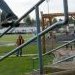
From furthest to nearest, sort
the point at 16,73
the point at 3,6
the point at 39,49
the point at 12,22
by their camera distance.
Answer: the point at 16,73, the point at 39,49, the point at 12,22, the point at 3,6

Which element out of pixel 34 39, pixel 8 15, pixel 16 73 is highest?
pixel 8 15

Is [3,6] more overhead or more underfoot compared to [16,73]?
more overhead

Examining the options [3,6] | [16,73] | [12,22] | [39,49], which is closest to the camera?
[3,6]

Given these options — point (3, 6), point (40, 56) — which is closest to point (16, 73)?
point (40, 56)

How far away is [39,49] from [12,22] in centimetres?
64

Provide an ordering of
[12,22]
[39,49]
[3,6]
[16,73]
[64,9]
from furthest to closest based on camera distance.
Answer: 1. [16,73]
2. [39,49]
3. [12,22]
4. [3,6]
5. [64,9]

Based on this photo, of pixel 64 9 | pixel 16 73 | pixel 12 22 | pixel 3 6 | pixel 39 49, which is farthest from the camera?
pixel 16 73

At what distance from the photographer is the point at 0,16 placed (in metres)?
5.02

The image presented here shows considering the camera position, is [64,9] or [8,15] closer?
[64,9]

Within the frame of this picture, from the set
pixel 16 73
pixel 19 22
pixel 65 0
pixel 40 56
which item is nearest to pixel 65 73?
pixel 40 56

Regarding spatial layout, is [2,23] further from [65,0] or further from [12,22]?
[65,0]

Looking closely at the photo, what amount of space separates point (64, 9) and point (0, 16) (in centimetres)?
113

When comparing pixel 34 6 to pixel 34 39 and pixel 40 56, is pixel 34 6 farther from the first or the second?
pixel 40 56

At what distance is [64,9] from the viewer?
4.21m
